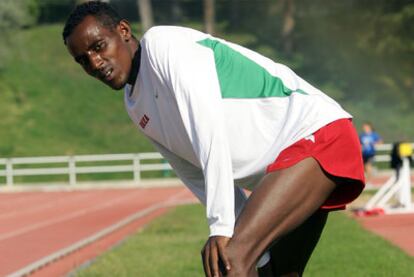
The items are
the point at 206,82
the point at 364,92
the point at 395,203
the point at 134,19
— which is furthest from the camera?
the point at 134,19

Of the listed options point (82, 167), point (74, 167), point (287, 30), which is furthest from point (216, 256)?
point (287, 30)

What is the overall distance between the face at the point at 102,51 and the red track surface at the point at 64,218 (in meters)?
6.54

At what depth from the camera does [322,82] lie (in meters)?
53.5

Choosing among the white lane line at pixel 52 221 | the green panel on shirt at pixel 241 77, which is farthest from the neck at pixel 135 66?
the white lane line at pixel 52 221

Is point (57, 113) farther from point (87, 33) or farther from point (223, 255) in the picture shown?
point (223, 255)

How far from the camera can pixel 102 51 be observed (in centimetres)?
446

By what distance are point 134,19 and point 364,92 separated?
1898cm

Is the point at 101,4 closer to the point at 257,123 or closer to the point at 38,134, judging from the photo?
the point at 257,123

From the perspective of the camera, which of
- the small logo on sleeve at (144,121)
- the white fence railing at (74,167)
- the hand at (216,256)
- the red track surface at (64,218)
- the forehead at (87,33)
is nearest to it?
the hand at (216,256)

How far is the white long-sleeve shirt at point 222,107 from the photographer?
409 cm

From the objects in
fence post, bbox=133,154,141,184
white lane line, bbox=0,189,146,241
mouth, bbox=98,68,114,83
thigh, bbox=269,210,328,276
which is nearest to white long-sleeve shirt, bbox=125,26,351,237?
mouth, bbox=98,68,114,83

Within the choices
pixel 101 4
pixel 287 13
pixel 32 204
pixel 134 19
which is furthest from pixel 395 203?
pixel 134 19

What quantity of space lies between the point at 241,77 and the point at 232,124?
0.66 ft

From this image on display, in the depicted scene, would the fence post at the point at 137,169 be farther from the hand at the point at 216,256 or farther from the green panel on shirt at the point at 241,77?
the hand at the point at 216,256
